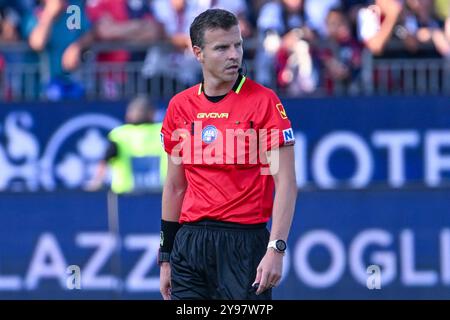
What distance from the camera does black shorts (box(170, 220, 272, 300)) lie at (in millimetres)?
6859

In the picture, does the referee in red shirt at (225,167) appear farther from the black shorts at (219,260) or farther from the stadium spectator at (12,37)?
the stadium spectator at (12,37)

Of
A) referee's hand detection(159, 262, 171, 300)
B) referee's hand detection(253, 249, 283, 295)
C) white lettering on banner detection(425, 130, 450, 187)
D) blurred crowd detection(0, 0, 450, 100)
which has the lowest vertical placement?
referee's hand detection(159, 262, 171, 300)

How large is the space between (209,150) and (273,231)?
627mm

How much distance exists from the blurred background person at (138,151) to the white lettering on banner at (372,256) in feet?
10.2

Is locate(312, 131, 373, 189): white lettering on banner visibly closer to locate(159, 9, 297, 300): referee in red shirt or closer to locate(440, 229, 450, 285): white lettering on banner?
locate(440, 229, 450, 285): white lettering on banner

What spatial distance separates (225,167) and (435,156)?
755 cm

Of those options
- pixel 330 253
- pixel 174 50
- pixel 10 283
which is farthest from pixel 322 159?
pixel 10 283

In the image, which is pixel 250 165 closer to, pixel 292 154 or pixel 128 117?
pixel 292 154

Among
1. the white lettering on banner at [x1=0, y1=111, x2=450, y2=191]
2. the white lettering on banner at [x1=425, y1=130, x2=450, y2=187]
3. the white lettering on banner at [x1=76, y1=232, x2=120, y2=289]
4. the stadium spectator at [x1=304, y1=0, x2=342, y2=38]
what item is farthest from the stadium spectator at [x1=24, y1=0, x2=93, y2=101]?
the white lettering on banner at [x1=425, y1=130, x2=450, y2=187]

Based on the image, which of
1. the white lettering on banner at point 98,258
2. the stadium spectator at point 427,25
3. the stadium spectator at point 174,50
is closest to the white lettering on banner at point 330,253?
the white lettering on banner at point 98,258

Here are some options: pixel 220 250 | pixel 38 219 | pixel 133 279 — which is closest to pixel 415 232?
pixel 133 279

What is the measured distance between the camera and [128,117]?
13.8 meters

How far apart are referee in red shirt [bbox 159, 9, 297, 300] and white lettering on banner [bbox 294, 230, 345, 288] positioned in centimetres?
397

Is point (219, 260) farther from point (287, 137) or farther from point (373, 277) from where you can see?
point (373, 277)
